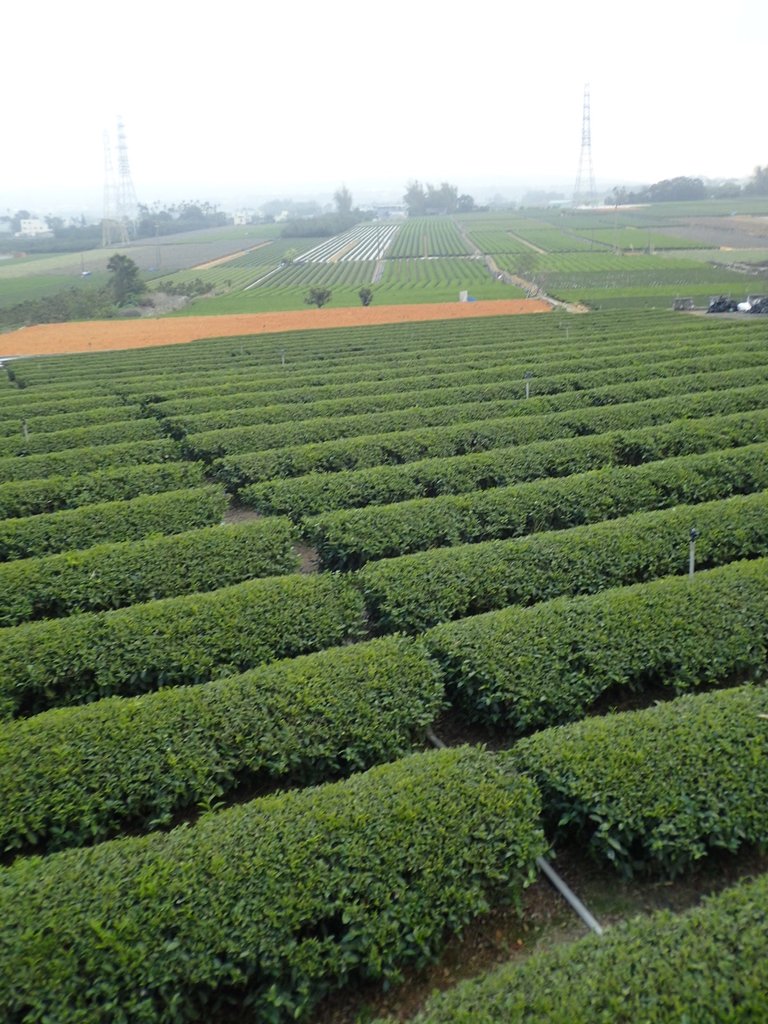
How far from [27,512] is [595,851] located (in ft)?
38.8

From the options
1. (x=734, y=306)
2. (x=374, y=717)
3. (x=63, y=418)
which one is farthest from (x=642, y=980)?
(x=734, y=306)

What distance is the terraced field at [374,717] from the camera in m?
5.04

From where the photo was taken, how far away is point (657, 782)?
6145 millimetres

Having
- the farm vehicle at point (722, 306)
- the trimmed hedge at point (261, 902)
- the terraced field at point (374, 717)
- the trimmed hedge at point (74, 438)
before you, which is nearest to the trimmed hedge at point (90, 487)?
the terraced field at point (374, 717)

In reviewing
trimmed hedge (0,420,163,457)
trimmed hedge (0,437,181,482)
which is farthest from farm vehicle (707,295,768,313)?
trimmed hedge (0,437,181,482)

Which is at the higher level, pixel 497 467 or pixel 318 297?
pixel 318 297

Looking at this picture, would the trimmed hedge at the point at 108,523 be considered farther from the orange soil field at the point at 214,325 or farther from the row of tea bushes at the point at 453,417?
the orange soil field at the point at 214,325

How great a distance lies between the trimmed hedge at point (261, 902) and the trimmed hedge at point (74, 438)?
1405cm

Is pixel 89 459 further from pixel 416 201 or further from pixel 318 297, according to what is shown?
pixel 416 201

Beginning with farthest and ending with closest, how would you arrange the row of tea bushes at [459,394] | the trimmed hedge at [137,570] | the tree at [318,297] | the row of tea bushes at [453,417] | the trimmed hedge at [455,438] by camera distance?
the tree at [318,297] → the row of tea bushes at [459,394] → the row of tea bushes at [453,417] → the trimmed hedge at [455,438] → the trimmed hedge at [137,570]

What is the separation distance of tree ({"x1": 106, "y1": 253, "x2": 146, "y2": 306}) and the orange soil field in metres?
10.1

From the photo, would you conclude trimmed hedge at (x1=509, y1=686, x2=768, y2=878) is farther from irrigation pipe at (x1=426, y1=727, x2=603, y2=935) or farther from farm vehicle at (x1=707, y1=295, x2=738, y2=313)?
farm vehicle at (x1=707, y1=295, x2=738, y2=313)

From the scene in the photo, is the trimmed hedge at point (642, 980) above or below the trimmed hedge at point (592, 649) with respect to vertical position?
below

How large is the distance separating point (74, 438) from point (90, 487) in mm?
4245
